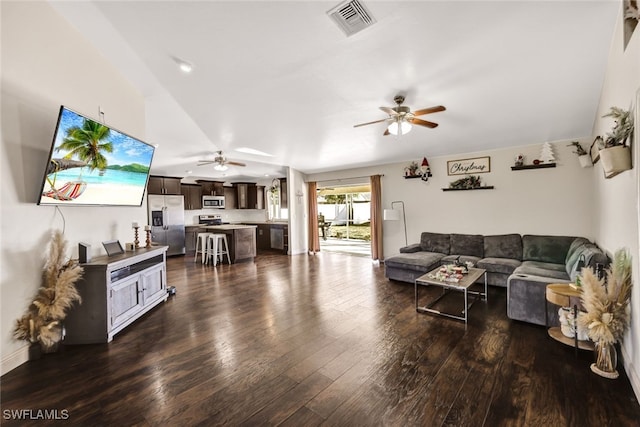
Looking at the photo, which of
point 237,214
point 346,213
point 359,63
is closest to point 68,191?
point 359,63

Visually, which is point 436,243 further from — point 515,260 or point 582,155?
point 582,155

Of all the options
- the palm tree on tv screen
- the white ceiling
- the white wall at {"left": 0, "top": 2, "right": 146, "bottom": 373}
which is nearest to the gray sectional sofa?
the white ceiling

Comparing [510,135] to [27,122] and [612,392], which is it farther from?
[27,122]

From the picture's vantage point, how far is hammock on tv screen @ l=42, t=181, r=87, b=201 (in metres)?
2.27

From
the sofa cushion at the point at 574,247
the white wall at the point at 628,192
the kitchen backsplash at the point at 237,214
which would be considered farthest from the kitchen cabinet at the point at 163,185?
the sofa cushion at the point at 574,247

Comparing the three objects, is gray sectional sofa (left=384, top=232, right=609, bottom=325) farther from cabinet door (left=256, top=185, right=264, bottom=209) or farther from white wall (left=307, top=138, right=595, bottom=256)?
cabinet door (left=256, top=185, right=264, bottom=209)

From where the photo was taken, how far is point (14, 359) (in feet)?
7.02

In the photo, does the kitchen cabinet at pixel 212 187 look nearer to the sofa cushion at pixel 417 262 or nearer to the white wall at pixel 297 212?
the white wall at pixel 297 212

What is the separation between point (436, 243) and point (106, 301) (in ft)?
17.3

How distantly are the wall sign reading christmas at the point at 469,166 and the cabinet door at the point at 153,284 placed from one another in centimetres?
562

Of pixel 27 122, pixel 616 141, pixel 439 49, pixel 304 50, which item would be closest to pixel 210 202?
pixel 27 122

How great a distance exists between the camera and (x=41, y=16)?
2.29 metres

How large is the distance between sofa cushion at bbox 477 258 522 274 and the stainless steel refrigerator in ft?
24.9

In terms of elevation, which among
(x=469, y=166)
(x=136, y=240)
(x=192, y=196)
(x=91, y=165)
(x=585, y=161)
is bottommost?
(x=136, y=240)
